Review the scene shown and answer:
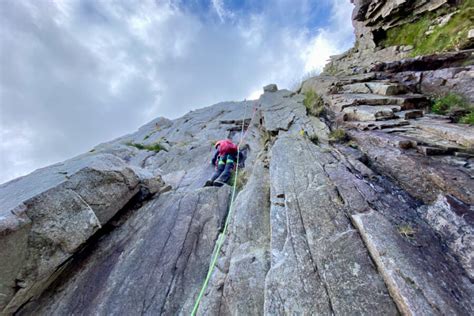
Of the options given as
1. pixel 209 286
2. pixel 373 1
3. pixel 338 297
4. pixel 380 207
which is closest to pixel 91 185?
pixel 209 286

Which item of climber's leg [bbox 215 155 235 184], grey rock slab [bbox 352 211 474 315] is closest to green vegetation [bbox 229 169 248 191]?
climber's leg [bbox 215 155 235 184]

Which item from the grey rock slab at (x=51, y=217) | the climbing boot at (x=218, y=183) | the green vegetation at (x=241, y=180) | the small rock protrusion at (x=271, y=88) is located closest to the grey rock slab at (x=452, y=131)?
the green vegetation at (x=241, y=180)

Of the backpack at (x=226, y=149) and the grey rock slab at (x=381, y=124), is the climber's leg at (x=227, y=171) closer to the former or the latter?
the backpack at (x=226, y=149)

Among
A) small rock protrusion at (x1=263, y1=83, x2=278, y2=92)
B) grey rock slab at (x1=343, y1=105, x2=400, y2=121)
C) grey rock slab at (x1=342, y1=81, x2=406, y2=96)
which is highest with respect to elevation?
small rock protrusion at (x1=263, y1=83, x2=278, y2=92)

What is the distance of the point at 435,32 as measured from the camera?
8.88m

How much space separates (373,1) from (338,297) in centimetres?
1781

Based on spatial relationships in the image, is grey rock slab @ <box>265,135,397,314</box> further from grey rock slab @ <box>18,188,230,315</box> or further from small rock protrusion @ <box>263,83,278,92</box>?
small rock protrusion @ <box>263,83,278,92</box>

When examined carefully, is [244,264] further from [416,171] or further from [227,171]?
[227,171]

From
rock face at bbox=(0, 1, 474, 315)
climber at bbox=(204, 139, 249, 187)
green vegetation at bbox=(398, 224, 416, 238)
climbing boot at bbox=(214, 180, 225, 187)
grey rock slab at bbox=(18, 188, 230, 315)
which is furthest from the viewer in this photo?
climber at bbox=(204, 139, 249, 187)

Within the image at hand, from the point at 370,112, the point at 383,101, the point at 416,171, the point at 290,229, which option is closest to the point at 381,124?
the point at 370,112

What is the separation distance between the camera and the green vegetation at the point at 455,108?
4.83 m

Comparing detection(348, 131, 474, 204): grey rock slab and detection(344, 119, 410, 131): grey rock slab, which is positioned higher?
detection(344, 119, 410, 131): grey rock slab

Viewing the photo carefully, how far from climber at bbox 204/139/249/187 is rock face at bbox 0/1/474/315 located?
0.54m

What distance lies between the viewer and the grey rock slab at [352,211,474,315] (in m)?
1.90
